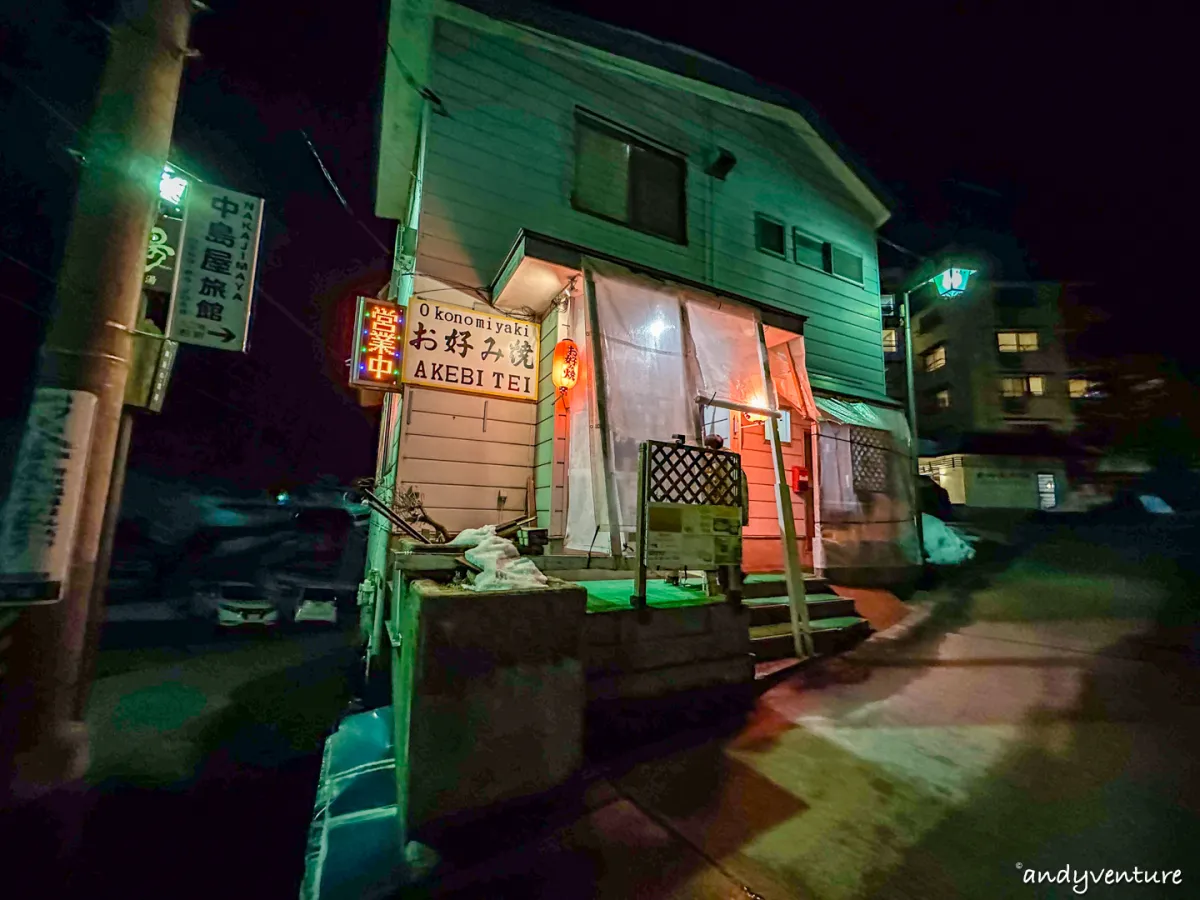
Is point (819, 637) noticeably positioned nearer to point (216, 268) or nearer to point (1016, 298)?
point (216, 268)

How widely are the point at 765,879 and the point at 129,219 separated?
22.7ft

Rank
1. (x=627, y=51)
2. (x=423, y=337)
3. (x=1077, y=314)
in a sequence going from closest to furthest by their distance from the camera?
(x=423, y=337) < (x=627, y=51) < (x=1077, y=314)

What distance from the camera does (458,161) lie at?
7832 millimetres

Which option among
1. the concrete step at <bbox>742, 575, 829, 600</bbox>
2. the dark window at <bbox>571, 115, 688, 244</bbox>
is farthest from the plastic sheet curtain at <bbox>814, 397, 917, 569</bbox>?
the dark window at <bbox>571, 115, 688, 244</bbox>

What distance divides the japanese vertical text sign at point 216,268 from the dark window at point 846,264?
12373 mm

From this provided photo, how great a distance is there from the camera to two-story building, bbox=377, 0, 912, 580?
6871mm

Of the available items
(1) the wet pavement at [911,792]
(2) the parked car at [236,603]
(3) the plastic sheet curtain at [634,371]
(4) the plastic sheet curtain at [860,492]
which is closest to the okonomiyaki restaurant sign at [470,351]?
(3) the plastic sheet curtain at [634,371]

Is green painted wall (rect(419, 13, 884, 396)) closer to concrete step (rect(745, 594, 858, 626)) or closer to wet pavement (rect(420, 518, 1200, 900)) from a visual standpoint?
concrete step (rect(745, 594, 858, 626))

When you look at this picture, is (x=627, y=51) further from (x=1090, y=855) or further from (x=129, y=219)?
Result: (x=1090, y=855)

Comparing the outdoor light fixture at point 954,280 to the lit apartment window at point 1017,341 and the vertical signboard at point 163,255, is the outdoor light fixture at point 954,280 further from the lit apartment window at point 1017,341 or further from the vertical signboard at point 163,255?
the lit apartment window at point 1017,341

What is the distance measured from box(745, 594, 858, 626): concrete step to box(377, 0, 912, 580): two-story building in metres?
1.69

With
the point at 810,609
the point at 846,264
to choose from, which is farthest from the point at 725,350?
the point at 846,264

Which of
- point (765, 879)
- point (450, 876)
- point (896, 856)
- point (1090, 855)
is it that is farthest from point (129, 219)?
point (1090, 855)

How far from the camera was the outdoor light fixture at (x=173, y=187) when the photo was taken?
4.98 meters
